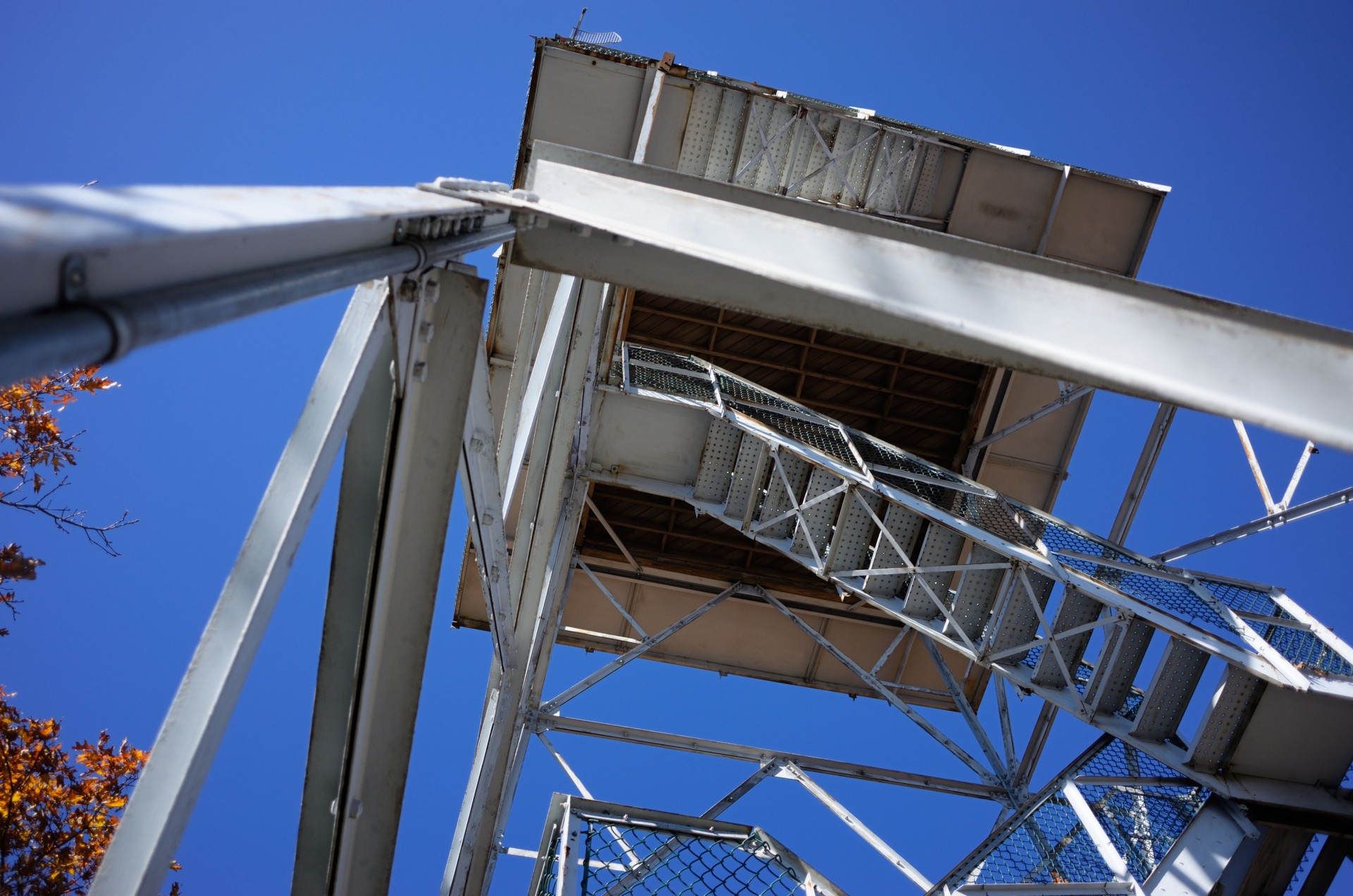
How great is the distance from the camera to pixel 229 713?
275cm

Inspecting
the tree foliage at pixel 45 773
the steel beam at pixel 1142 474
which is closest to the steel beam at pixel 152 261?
the tree foliage at pixel 45 773

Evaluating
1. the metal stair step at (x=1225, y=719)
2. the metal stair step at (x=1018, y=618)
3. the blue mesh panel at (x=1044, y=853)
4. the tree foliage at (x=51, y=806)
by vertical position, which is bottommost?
the tree foliage at (x=51, y=806)

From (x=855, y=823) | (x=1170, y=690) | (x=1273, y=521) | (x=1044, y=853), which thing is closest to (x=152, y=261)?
(x=1170, y=690)

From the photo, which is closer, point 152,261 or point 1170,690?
point 152,261

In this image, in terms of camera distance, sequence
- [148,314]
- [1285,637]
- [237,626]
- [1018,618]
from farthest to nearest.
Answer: [1018,618] → [1285,637] → [237,626] → [148,314]

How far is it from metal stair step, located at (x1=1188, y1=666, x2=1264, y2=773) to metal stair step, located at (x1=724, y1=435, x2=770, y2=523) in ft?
16.6

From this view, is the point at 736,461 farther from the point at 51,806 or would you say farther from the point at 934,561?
the point at 51,806

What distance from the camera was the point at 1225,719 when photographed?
27.0 ft

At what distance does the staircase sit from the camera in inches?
321

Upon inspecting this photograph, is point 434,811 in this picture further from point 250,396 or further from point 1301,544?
point 1301,544

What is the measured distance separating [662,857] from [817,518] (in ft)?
13.7

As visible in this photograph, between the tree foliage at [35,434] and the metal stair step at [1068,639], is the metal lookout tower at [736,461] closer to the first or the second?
the metal stair step at [1068,639]

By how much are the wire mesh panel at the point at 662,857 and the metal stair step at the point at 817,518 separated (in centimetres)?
333

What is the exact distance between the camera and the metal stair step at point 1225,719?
26.6 feet
